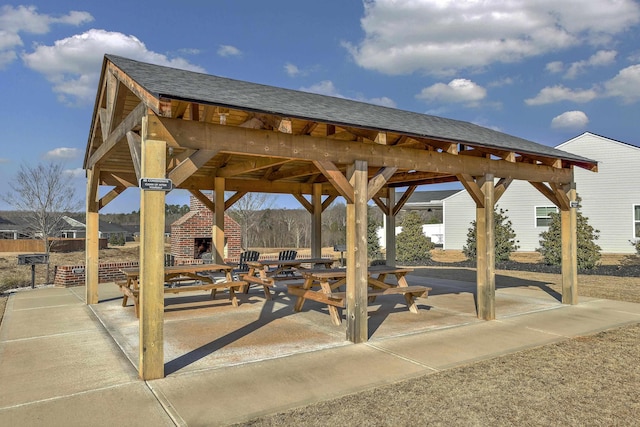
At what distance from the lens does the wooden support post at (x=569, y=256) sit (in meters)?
8.68

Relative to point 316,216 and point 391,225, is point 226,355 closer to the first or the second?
point 316,216

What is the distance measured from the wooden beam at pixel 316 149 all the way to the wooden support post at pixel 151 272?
1.32 ft

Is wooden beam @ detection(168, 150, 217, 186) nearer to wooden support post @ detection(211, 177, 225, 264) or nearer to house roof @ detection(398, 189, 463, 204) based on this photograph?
wooden support post @ detection(211, 177, 225, 264)

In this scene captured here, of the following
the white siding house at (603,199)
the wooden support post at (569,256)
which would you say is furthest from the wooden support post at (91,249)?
the white siding house at (603,199)

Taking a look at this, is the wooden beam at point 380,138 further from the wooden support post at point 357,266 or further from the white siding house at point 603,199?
the white siding house at point 603,199

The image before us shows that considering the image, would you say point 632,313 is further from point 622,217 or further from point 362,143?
point 622,217

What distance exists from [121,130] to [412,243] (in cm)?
1721

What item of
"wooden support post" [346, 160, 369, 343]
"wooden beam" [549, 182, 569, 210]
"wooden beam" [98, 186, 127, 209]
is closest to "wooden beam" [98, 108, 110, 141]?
"wooden beam" [98, 186, 127, 209]

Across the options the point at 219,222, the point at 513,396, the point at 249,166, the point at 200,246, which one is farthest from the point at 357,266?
the point at 200,246

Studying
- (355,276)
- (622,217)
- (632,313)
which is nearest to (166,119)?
(355,276)

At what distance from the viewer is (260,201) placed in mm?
28031

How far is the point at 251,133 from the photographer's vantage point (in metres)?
5.24

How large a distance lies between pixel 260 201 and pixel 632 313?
73.9ft

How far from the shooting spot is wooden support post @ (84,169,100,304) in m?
8.73
